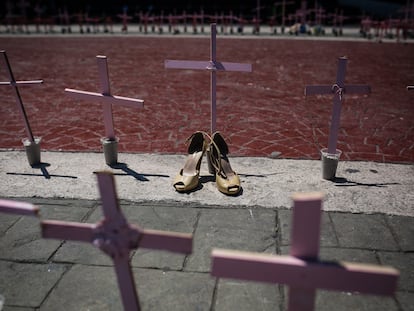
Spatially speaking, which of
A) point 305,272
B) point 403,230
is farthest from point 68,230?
point 403,230

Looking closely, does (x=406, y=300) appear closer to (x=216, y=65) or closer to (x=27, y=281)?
(x=27, y=281)

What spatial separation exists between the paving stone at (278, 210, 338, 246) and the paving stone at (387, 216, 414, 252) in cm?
46

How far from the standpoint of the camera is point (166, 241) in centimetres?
128

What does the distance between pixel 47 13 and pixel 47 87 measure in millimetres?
25590

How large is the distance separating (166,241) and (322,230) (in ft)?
6.42

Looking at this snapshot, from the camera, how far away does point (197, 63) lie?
3.75m

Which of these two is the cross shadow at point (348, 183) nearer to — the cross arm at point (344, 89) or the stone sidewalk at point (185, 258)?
the stone sidewalk at point (185, 258)

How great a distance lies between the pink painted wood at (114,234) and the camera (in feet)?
4.17

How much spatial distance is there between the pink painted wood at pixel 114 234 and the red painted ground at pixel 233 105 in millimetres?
3253

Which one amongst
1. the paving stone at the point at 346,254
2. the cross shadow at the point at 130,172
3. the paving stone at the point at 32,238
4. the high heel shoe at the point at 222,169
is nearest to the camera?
the paving stone at the point at 346,254

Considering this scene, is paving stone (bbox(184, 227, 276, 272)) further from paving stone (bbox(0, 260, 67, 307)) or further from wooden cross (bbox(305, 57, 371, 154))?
wooden cross (bbox(305, 57, 371, 154))

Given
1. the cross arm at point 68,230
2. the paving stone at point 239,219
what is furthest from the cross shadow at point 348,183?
the cross arm at point 68,230

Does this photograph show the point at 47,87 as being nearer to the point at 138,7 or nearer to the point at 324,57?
the point at 324,57

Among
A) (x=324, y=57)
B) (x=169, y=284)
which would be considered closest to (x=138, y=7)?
(x=324, y=57)
